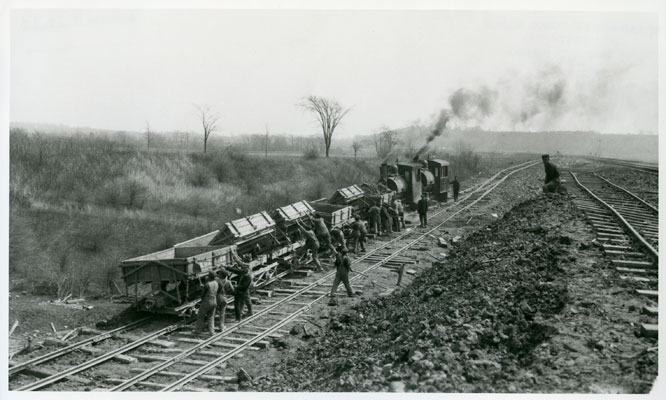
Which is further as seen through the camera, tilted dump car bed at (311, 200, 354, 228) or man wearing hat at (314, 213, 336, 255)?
tilted dump car bed at (311, 200, 354, 228)

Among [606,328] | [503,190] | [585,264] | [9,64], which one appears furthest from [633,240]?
[503,190]

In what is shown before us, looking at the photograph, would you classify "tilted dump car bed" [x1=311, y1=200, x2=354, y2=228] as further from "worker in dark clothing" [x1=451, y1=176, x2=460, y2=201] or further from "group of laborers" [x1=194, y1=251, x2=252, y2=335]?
"worker in dark clothing" [x1=451, y1=176, x2=460, y2=201]

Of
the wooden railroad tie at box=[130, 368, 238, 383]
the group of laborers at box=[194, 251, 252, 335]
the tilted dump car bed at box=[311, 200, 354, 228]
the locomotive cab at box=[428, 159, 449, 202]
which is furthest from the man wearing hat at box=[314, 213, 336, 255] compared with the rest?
the locomotive cab at box=[428, 159, 449, 202]

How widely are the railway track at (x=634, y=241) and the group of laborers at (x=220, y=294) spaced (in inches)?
276

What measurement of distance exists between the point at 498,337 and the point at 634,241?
17.4 feet

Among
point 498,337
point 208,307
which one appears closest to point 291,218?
point 208,307

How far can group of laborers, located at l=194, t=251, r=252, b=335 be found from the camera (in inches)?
375

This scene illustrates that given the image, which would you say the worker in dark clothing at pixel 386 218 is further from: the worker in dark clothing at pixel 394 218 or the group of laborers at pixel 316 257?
the worker in dark clothing at pixel 394 218

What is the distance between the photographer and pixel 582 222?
1341 cm

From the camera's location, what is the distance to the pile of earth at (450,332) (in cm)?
673

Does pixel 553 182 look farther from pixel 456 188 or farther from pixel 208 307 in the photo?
pixel 208 307

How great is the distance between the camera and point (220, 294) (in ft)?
32.4

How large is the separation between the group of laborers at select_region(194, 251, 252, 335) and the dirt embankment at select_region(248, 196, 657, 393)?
1.88 m

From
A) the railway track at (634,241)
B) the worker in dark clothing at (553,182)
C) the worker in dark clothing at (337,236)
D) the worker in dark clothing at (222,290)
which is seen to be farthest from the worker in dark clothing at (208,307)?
the worker in dark clothing at (553,182)
